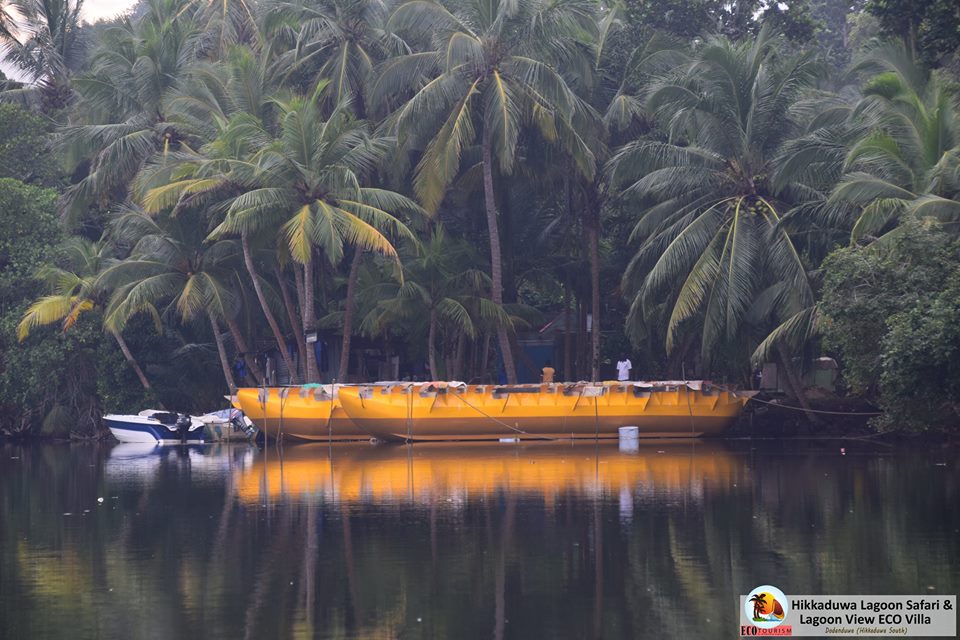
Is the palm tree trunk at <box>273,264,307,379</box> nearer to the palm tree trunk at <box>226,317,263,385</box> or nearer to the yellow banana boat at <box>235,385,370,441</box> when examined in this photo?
the palm tree trunk at <box>226,317,263,385</box>

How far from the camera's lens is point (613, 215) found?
36.0 metres

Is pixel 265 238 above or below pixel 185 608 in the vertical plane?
above

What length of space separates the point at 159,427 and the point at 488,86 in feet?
44.7

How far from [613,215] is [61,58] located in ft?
69.6

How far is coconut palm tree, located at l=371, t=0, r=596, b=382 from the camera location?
29875mm

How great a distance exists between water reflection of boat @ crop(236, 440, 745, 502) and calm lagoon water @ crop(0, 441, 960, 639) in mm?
118

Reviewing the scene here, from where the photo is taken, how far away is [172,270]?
32.9 m

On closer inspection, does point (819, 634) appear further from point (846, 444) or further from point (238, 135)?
point (238, 135)

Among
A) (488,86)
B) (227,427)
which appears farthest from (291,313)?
(488,86)

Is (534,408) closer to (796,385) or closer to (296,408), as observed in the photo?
(296,408)

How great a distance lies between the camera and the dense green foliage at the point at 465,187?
91.5 feet

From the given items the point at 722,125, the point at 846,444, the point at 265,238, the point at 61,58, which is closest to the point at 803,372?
the point at 846,444

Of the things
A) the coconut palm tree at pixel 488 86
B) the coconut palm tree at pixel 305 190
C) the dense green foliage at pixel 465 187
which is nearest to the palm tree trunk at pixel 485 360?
the dense green foliage at pixel 465 187

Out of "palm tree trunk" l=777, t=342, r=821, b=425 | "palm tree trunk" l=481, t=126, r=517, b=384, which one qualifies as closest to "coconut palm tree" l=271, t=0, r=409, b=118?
"palm tree trunk" l=481, t=126, r=517, b=384
